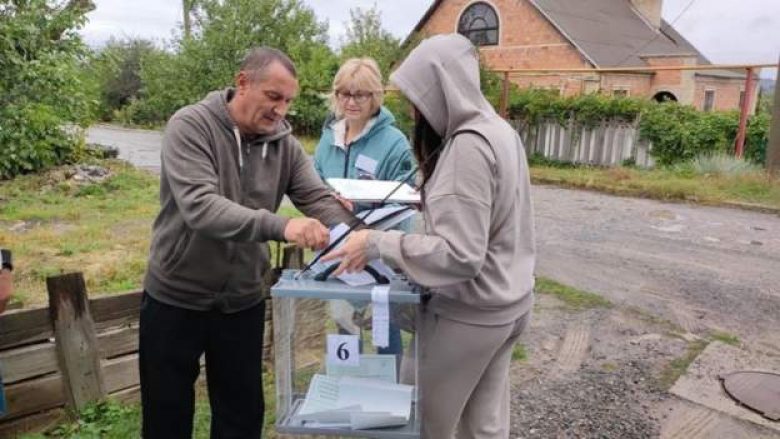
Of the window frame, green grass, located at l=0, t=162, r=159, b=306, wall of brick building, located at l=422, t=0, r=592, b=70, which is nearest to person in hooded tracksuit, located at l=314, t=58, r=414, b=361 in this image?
green grass, located at l=0, t=162, r=159, b=306

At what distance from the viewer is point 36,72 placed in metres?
6.01

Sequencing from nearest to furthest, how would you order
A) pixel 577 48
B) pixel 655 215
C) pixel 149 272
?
1. pixel 149 272
2. pixel 655 215
3. pixel 577 48

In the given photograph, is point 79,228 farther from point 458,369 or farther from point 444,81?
point 444,81

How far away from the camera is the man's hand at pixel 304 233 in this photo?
191 centimetres

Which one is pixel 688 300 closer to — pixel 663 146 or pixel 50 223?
pixel 50 223

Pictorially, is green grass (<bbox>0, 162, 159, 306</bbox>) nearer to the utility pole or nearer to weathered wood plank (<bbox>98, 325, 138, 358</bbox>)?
weathered wood plank (<bbox>98, 325, 138, 358</bbox>)

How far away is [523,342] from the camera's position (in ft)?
14.3

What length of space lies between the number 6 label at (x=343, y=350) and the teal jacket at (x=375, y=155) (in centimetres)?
154

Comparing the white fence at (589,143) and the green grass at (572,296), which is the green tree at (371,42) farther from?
the green grass at (572,296)

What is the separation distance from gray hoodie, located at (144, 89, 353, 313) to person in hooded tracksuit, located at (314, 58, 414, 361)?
915mm

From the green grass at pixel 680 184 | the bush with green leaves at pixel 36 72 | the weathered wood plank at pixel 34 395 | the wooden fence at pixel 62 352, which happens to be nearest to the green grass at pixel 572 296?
the wooden fence at pixel 62 352

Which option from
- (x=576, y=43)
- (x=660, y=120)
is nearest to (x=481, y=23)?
(x=576, y=43)

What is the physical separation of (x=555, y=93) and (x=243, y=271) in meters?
13.8

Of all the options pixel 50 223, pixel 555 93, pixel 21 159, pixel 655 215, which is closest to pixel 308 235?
pixel 50 223
